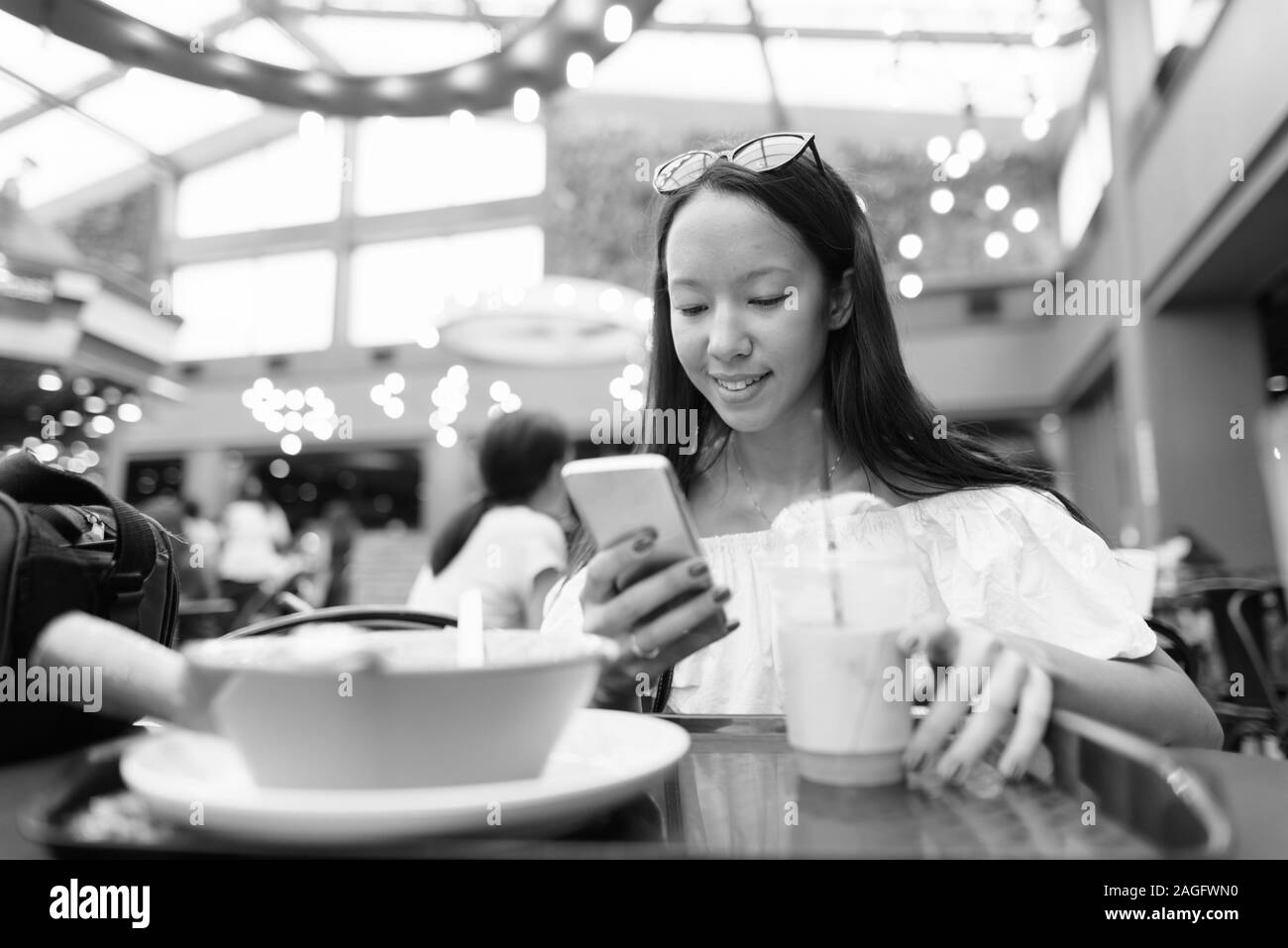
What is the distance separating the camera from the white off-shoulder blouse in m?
1.14

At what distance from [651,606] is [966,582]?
2.16ft

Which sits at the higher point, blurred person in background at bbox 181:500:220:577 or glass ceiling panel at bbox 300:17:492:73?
glass ceiling panel at bbox 300:17:492:73

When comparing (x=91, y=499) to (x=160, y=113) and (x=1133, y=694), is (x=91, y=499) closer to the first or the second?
(x=1133, y=694)

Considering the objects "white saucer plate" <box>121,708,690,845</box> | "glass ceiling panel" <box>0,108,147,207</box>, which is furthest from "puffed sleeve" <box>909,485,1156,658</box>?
"glass ceiling panel" <box>0,108,147,207</box>

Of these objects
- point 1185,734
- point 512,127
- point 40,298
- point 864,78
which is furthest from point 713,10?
point 1185,734

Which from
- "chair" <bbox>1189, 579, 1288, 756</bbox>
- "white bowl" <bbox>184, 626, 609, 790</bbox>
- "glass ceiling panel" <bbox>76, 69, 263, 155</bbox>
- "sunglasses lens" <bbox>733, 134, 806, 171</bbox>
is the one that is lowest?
"chair" <bbox>1189, 579, 1288, 756</bbox>

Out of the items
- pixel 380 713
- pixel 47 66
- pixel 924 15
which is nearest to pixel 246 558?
pixel 47 66

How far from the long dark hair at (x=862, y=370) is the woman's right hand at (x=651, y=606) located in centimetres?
61

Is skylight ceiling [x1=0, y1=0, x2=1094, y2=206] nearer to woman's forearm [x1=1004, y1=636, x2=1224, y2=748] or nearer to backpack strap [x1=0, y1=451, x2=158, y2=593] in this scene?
woman's forearm [x1=1004, y1=636, x2=1224, y2=748]

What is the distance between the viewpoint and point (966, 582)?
1.28m

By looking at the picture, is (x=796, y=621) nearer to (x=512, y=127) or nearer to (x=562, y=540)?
(x=562, y=540)

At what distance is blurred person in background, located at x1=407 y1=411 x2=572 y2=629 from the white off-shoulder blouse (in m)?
1.34

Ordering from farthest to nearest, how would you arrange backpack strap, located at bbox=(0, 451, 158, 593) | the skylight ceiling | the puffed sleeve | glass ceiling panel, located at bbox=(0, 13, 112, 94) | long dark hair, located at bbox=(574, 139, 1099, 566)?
1. glass ceiling panel, located at bbox=(0, 13, 112, 94)
2. the skylight ceiling
3. long dark hair, located at bbox=(574, 139, 1099, 566)
4. the puffed sleeve
5. backpack strap, located at bbox=(0, 451, 158, 593)

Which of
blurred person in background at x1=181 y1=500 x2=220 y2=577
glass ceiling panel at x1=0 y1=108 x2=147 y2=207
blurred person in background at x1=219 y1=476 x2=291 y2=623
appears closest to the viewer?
blurred person in background at x1=219 y1=476 x2=291 y2=623
